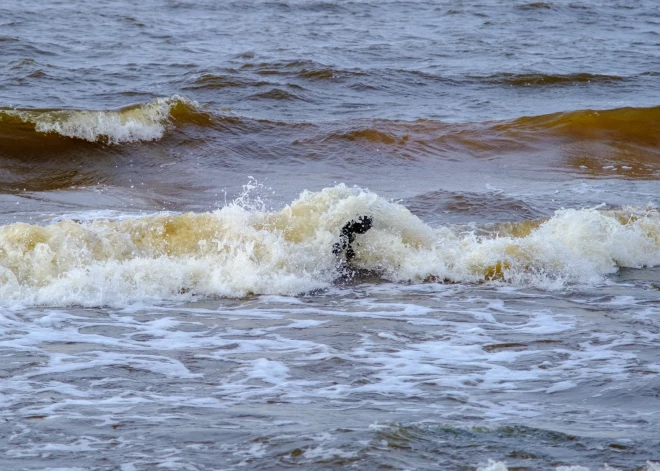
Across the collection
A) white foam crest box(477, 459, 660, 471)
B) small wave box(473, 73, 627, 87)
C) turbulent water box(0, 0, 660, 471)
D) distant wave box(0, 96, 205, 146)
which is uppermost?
small wave box(473, 73, 627, 87)

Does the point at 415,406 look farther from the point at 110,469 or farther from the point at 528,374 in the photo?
the point at 110,469

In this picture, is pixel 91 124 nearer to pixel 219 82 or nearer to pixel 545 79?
pixel 219 82

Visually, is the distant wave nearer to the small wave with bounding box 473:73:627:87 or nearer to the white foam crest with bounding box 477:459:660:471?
the small wave with bounding box 473:73:627:87

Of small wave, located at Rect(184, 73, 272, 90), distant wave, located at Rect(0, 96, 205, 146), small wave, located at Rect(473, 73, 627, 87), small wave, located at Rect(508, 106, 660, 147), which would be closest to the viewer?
distant wave, located at Rect(0, 96, 205, 146)

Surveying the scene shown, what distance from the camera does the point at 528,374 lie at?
5.18 metres

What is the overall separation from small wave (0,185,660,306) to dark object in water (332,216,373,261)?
0.06 meters

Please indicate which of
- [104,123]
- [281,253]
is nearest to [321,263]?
[281,253]

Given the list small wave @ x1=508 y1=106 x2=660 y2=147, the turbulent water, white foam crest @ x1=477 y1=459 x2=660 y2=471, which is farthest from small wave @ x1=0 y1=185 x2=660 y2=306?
small wave @ x1=508 y1=106 x2=660 y2=147

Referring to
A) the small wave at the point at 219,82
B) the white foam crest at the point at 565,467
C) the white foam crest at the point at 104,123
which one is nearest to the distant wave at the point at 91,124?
the white foam crest at the point at 104,123

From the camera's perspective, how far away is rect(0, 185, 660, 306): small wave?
6.94 meters

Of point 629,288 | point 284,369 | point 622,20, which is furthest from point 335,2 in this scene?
point 284,369

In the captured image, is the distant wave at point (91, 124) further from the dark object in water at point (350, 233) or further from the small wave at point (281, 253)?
the dark object in water at point (350, 233)

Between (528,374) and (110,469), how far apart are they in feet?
7.89

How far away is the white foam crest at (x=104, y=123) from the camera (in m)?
12.9
